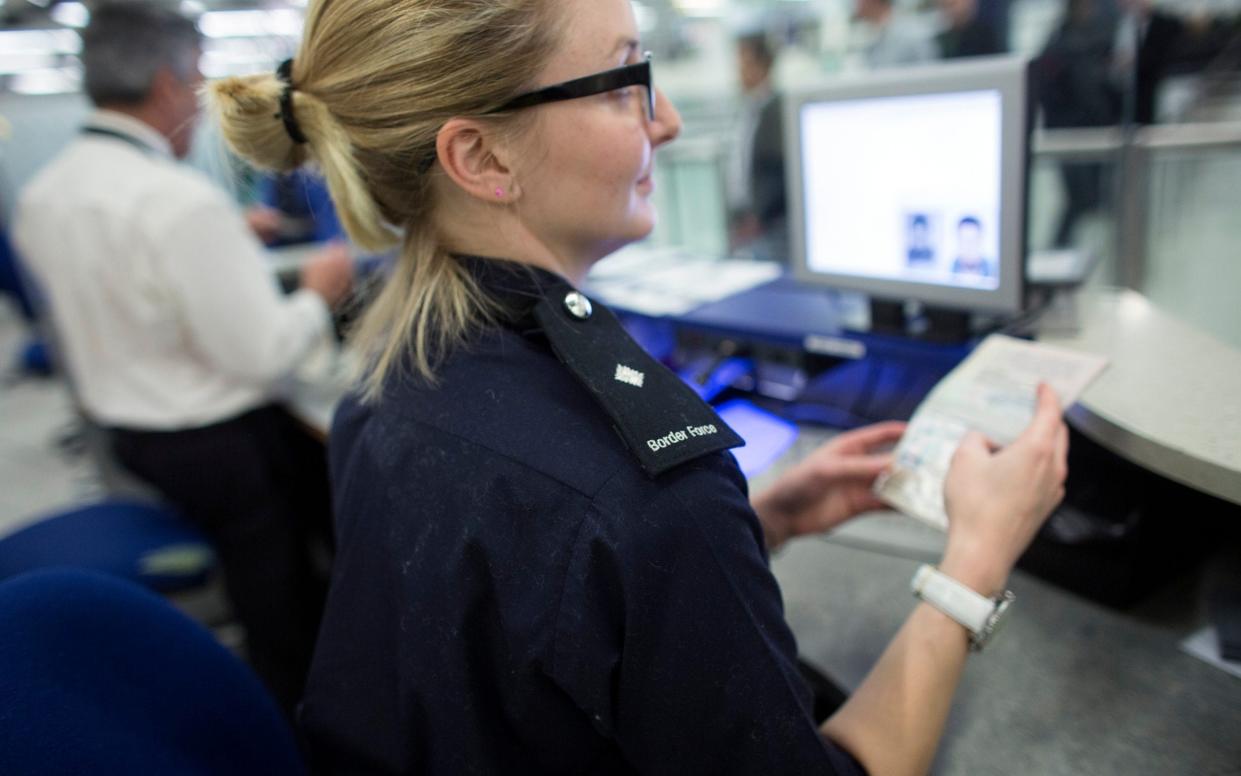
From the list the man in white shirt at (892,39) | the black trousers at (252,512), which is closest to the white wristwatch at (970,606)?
the black trousers at (252,512)

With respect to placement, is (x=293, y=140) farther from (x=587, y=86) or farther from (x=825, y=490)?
(x=825, y=490)

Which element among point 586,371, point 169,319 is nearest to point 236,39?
point 169,319

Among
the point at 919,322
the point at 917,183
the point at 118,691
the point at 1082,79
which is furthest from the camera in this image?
the point at 1082,79

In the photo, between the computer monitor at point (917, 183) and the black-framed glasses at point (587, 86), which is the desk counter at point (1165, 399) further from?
the black-framed glasses at point (587, 86)

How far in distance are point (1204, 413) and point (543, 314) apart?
650mm

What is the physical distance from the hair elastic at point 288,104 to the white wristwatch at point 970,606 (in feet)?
2.45

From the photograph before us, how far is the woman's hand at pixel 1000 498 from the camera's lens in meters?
0.72

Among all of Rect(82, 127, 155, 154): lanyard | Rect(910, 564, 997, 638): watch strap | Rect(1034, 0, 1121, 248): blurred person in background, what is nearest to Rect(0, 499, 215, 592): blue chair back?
Rect(82, 127, 155, 154): lanyard

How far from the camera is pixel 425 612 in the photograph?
635 mm

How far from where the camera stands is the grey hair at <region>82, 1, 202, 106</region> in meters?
1.65

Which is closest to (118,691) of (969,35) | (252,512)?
(252,512)

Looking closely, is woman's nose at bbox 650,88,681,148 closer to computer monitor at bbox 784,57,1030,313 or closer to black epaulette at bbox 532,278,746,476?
black epaulette at bbox 532,278,746,476

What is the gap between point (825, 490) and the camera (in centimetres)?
96

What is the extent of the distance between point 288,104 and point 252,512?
53.7 inches
